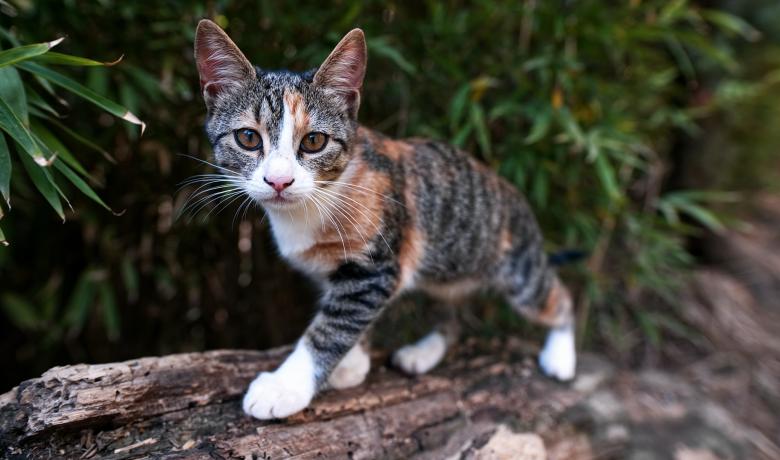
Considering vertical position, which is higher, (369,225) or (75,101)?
(75,101)

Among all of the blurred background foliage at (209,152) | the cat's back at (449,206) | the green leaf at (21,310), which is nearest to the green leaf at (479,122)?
the blurred background foliage at (209,152)

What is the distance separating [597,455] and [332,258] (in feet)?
4.49

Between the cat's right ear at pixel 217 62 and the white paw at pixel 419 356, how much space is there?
1214 millimetres

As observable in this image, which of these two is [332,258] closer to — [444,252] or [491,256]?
[444,252]

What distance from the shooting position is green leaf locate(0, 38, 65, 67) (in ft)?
5.22

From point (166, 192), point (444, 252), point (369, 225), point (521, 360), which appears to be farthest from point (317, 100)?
point (521, 360)

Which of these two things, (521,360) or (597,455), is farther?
(521,360)

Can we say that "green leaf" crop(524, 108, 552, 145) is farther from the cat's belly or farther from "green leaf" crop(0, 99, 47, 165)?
"green leaf" crop(0, 99, 47, 165)

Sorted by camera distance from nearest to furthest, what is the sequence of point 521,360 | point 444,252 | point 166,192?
point 444,252 → point 521,360 → point 166,192

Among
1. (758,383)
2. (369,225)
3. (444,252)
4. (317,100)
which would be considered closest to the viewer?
(317,100)

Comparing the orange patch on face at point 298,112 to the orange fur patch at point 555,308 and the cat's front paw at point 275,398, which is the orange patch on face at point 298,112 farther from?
the orange fur patch at point 555,308

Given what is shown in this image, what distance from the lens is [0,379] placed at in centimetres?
306

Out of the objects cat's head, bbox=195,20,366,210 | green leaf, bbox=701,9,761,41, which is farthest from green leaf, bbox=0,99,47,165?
green leaf, bbox=701,9,761,41

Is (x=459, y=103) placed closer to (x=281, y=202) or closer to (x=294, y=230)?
(x=294, y=230)
